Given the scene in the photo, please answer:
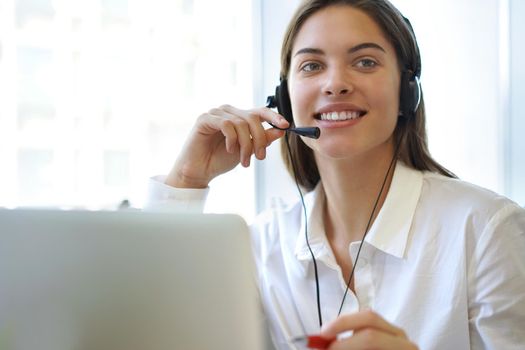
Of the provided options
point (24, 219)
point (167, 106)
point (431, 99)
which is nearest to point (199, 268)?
point (24, 219)

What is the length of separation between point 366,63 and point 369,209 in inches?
13.6

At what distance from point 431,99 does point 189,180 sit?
3.89 ft

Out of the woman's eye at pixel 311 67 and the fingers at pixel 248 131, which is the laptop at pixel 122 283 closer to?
the fingers at pixel 248 131

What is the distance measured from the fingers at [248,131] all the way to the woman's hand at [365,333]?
62 cm

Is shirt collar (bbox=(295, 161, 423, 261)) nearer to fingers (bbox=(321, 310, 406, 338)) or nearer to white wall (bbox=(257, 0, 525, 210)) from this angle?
fingers (bbox=(321, 310, 406, 338))

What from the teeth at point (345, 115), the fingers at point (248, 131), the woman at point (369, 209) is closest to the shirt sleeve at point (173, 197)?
the woman at point (369, 209)

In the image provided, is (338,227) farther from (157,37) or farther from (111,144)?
(157,37)

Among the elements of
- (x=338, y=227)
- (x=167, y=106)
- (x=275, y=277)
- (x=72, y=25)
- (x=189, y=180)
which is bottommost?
(x=275, y=277)

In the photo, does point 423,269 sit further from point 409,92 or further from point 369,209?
point 409,92

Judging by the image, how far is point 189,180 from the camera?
1.44 meters

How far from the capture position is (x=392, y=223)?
1.24 metres

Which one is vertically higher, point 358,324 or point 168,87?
point 168,87

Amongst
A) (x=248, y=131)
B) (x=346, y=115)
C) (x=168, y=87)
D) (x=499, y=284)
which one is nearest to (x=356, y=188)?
(x=346, y=115)

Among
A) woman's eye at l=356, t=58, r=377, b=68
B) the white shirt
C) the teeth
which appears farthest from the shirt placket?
woman's eye at l=356, t=58, r=377, b=68
